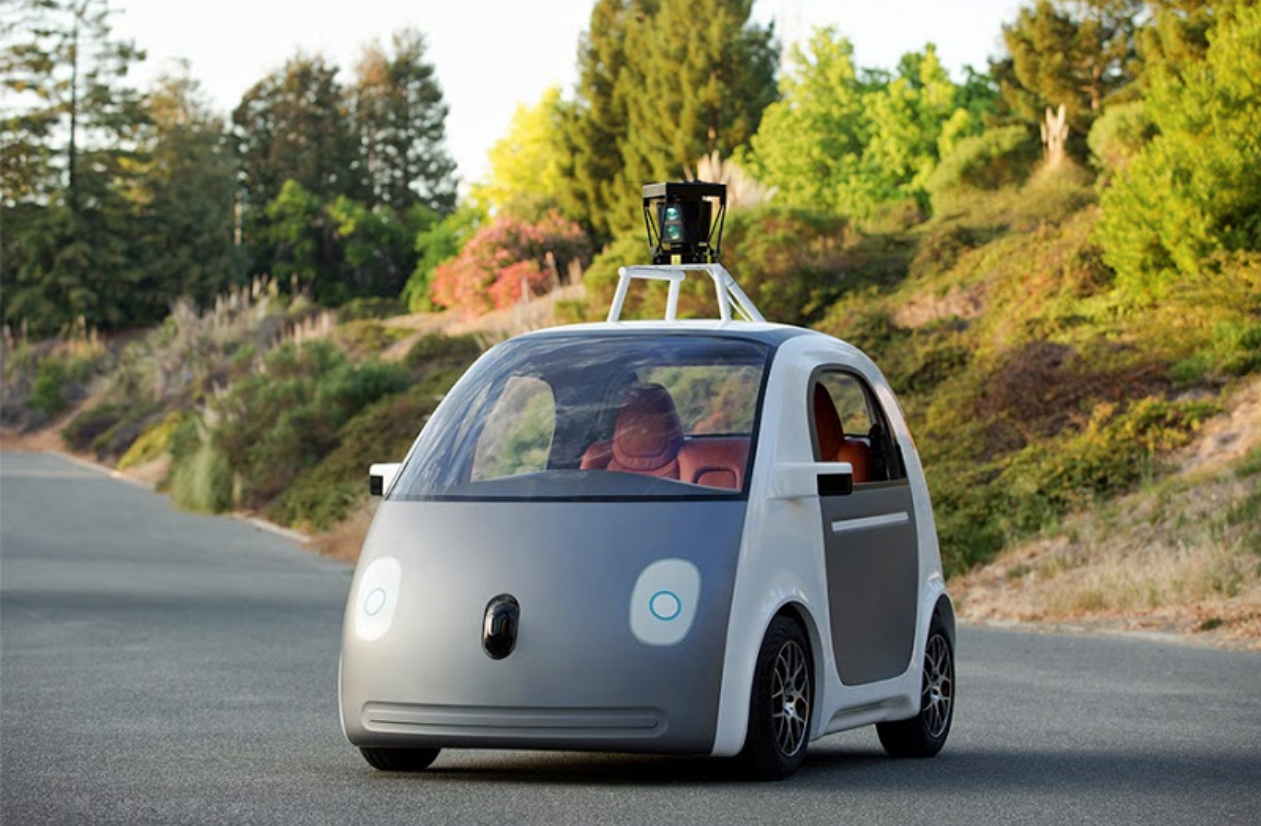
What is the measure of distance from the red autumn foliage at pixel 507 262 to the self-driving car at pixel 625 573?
4329 centimetres

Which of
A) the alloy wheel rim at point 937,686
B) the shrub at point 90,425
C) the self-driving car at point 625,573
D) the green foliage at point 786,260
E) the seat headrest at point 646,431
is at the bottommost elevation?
the shrub at point 90,425

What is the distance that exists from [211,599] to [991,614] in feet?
24.1

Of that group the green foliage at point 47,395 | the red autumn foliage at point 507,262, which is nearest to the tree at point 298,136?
the green foliage at point 47,395

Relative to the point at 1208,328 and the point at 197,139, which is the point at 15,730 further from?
the point at 197,139

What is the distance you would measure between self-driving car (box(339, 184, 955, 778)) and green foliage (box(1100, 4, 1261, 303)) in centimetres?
1836

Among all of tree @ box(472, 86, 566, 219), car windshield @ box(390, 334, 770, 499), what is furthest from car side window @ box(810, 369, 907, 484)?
tree @ box(472, 86, 566, 219)

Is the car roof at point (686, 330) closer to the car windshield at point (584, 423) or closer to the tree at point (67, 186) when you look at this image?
the car windshield at point (584, 423)

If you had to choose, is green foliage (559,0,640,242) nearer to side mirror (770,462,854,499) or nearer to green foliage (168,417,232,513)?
green foliage (168,417,232,513)

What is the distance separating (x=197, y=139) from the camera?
89.1m

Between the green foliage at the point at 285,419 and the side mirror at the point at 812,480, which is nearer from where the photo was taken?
the side mirror at the point at 812,480

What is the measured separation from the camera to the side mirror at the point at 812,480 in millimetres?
8844

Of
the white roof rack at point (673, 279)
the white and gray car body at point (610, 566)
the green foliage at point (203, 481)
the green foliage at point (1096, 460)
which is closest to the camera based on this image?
the white and gray car body at point (610, 566)

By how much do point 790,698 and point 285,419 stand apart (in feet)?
101

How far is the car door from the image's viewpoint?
367 inches
